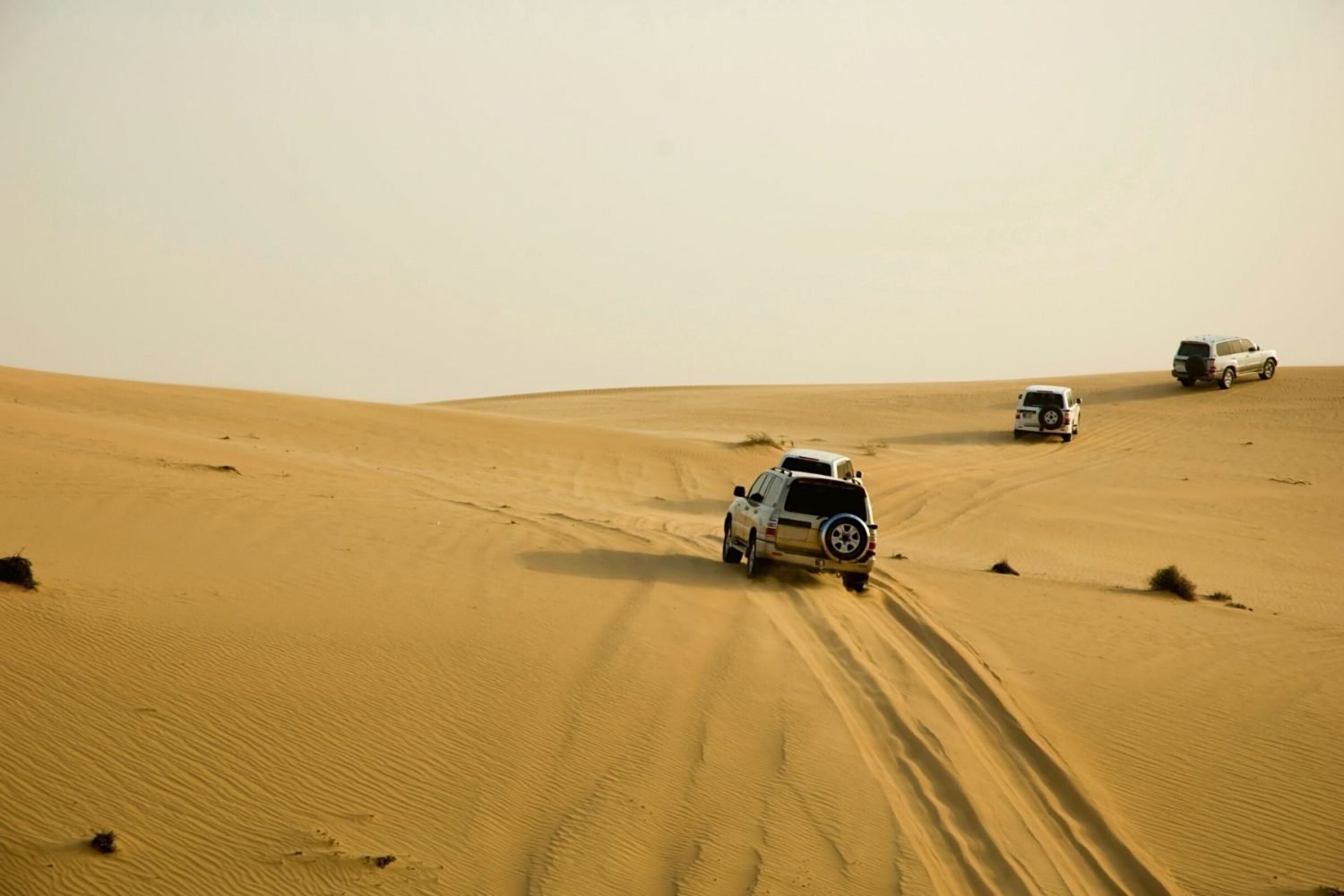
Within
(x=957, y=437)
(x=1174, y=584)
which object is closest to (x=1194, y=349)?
(x=957, y=437)

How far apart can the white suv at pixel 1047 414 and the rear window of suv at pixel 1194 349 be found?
10200 mm

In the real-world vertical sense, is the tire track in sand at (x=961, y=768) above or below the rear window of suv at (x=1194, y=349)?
below

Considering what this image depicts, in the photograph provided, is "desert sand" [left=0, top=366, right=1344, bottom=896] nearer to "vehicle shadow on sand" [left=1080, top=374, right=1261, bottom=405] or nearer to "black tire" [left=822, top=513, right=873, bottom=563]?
"black tire" [left=822, top=513, right=873, bottom=563]

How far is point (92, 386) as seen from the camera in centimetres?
3656

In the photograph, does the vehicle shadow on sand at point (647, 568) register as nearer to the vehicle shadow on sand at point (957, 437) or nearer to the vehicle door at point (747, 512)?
the vehicle door at point (747, 512)

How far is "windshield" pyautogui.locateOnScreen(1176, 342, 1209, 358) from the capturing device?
163 feet

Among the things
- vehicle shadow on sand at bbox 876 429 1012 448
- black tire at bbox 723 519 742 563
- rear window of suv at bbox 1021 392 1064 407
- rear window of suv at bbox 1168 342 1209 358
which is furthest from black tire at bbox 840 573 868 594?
rear window of suv at bbox 1168 342 1209 358

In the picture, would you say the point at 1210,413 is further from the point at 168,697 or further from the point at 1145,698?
the point at 168,697

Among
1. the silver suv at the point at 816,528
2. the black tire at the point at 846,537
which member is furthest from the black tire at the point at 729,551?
the black tire at the point at 846,537

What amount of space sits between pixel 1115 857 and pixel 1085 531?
19.4 metres

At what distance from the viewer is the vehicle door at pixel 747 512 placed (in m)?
16.8

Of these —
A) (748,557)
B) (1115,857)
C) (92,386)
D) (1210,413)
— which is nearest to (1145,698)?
(1115,857)

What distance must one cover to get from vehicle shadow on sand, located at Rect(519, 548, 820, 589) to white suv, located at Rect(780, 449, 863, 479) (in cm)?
213

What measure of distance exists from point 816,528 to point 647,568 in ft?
8.26
